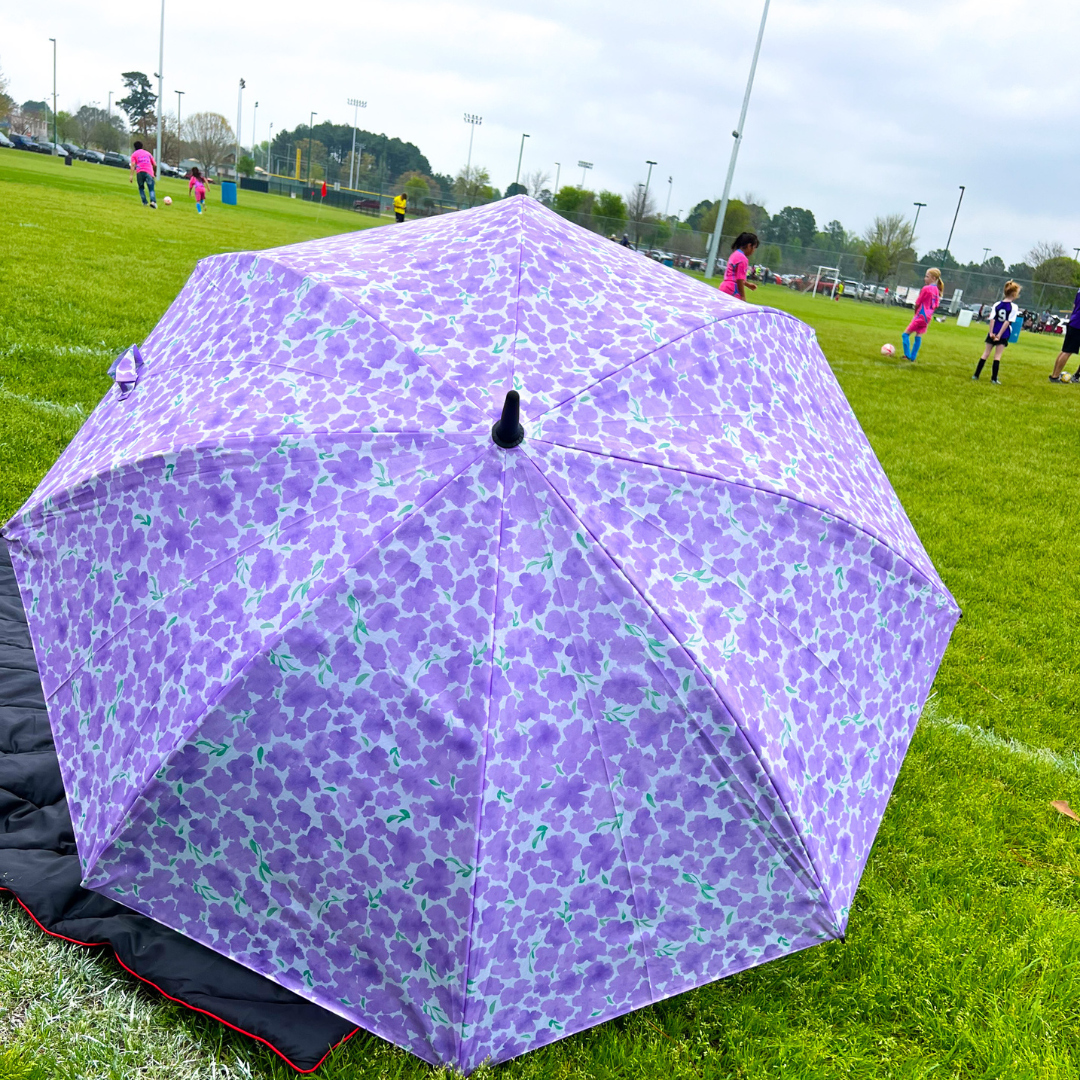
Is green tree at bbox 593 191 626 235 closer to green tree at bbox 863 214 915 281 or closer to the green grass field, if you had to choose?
green tree at bbox 863 214 915 281

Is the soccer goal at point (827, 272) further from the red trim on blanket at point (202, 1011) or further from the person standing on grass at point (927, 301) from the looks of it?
the red trim on blanket at point (202, 1011)

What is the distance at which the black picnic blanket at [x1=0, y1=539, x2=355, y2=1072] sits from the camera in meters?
2.19

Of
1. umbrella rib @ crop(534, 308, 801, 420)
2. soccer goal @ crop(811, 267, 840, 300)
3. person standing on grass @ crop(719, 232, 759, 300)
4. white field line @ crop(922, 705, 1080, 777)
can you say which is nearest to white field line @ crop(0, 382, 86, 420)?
umbrella rib @ crop(534, 308, 801, 420)

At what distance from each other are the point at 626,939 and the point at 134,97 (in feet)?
486

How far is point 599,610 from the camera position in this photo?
1.84m

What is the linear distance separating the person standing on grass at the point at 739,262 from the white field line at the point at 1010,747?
9.97 metres

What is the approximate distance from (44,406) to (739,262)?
10.3 meters

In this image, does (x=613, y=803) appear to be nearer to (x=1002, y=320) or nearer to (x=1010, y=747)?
(x=1010, y=747)

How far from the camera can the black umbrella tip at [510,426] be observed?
176cm

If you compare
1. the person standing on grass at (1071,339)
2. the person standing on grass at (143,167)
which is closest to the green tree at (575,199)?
the person standing on grass at (143,167)

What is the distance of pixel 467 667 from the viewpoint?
179 centimetres

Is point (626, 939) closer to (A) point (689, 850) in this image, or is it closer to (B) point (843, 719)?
(A) point (689, 850)

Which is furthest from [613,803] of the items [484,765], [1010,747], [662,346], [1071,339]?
[1071,339]

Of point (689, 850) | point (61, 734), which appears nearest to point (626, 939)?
point (689, 850)
